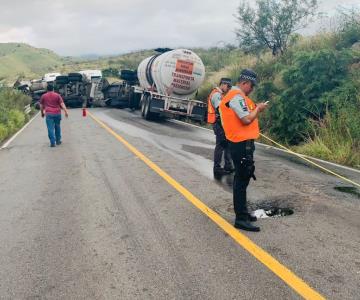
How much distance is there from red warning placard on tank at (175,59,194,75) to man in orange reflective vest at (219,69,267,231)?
13325mm

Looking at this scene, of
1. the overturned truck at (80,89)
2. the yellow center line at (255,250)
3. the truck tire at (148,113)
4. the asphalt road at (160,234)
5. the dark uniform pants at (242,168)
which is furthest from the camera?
the overturned truck at (80,89)

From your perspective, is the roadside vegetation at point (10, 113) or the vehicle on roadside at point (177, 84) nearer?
the roadside vegetation at point (10, 113)

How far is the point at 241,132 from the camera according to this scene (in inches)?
214

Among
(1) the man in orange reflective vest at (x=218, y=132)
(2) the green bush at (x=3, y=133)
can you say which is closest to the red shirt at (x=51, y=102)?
(2) the green bush at (x=3, y=133)

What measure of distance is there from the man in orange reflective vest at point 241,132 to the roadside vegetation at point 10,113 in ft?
38.8

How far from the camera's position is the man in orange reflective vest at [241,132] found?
5.34m

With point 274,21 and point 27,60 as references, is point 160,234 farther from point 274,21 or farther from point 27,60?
point 27,60

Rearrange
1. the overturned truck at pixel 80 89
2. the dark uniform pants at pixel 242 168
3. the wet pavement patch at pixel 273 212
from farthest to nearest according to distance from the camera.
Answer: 1. the overturned truck at pixel 80 89
2. the wet pavement patch at pixel 273 212
3. the dark uniform pants at pixel 242 168

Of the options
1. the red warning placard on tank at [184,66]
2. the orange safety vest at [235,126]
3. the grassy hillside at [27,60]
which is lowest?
the grassy hillside at [27,60]

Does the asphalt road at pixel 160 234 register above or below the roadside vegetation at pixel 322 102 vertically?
below

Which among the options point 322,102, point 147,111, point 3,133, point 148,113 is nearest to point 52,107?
point 3,133

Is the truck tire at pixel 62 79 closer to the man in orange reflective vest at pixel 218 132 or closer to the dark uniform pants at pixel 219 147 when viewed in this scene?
the man in orange reflective vest at pixel 218 132

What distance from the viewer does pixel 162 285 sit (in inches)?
159

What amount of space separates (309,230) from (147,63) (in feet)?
57.1
